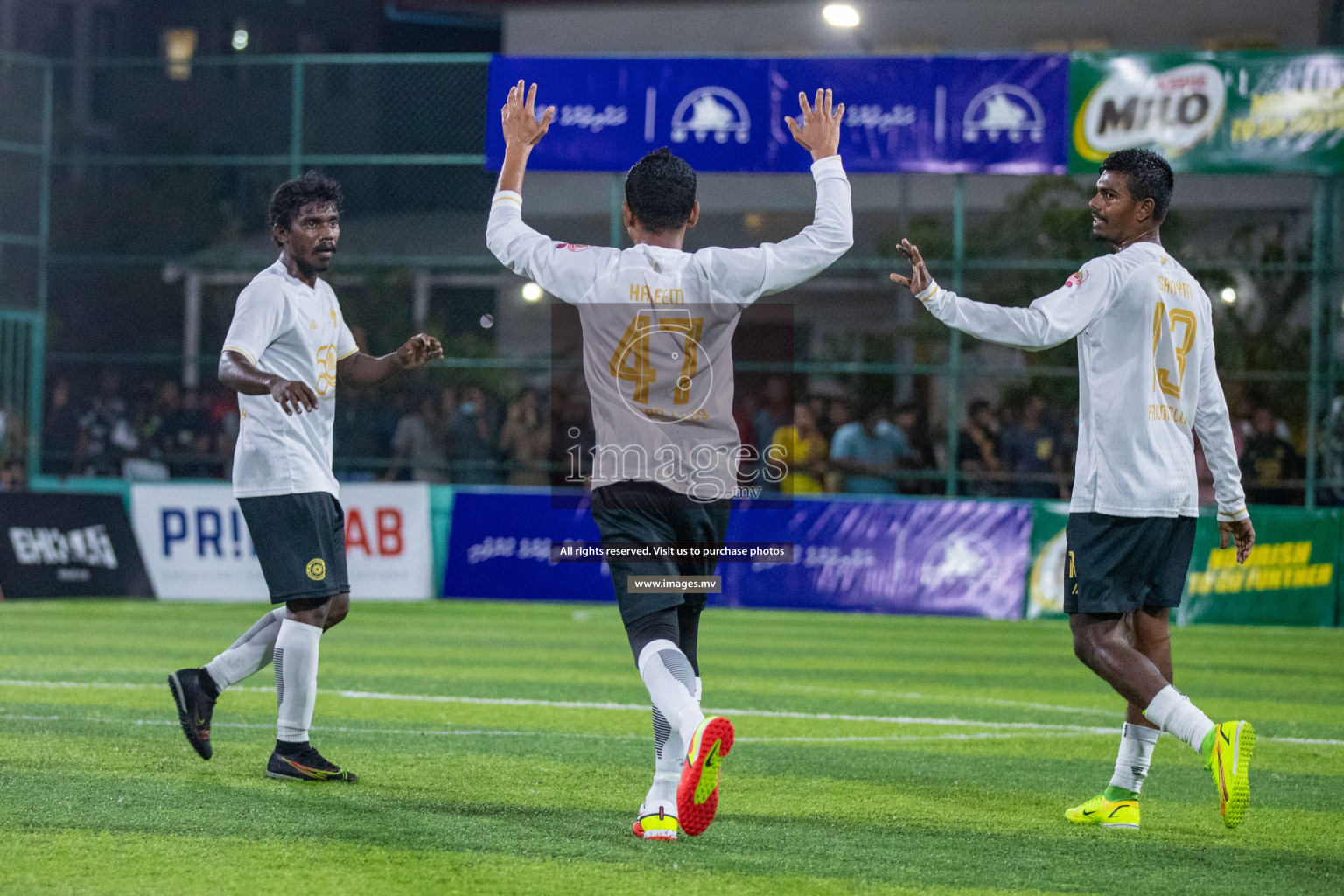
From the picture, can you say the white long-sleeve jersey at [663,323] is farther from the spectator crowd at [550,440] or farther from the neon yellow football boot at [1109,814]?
the spectator crowd at [550,440]

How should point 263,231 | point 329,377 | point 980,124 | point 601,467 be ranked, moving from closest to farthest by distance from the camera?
1. point 601,467
2. point 329,377
3. point 980,124
4. point 263,231

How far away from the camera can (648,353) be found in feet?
16.0

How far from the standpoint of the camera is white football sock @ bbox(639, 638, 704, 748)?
15.1 ft

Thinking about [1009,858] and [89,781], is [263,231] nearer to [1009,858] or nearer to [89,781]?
[89,781]

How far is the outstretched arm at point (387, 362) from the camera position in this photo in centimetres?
612

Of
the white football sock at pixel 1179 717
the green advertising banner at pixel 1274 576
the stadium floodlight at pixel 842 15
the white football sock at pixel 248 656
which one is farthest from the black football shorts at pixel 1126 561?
the stadium floodlight at pixel 842 15

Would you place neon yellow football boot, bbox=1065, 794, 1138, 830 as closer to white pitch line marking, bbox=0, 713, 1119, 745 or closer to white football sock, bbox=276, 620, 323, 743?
white pitch line marking, bbox=0, 713, 1119, 745

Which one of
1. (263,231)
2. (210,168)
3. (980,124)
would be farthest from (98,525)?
(210,168)

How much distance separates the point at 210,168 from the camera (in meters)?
31.0

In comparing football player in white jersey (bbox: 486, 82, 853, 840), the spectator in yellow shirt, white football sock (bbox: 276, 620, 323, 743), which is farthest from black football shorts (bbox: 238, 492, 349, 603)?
A: the spectator in yellow shirt

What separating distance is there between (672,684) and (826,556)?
459 inches

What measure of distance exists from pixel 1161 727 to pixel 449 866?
2486 mm

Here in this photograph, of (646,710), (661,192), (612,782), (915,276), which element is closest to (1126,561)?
(915,276)

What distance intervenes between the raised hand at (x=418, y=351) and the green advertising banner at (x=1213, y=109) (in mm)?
11656
